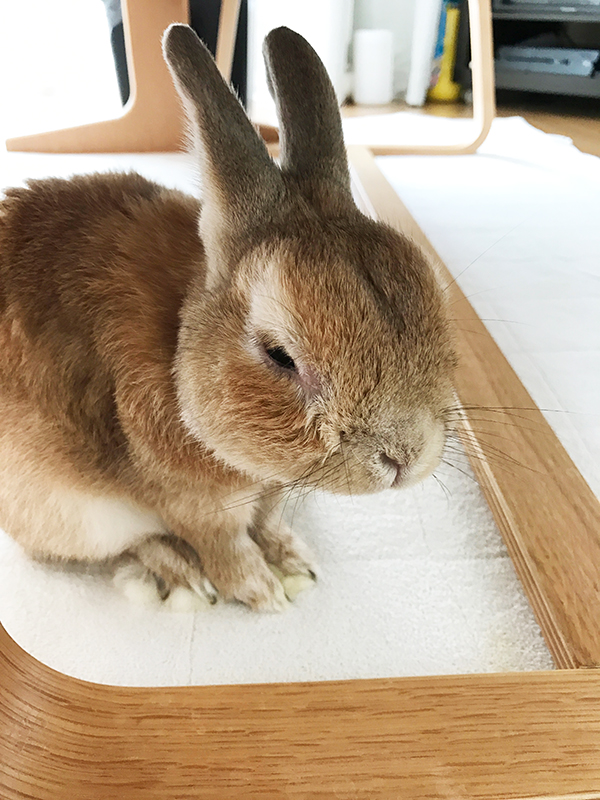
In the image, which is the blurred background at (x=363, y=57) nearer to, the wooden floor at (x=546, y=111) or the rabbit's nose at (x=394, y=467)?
the wooden floor at (x=546, y=111)

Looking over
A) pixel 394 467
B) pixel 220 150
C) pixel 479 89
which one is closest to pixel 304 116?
pixel 220 150

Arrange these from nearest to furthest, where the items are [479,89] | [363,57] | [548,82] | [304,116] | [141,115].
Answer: [304,116]
[141,115]
[479,89]
[548,82]
[363,57]

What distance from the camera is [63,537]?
0.81 metres

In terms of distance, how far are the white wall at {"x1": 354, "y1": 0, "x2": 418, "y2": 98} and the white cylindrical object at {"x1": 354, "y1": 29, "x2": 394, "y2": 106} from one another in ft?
0.48

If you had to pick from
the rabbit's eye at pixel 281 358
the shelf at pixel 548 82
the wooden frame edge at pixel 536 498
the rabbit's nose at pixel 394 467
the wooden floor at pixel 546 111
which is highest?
the rabbit's eye at pixel 281 358

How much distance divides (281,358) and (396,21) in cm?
378

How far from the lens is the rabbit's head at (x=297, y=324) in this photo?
57cm

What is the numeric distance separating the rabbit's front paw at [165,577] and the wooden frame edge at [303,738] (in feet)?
0.82

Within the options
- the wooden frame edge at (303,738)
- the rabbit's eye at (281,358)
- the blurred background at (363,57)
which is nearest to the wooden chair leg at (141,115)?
the blurred background at (363,57)

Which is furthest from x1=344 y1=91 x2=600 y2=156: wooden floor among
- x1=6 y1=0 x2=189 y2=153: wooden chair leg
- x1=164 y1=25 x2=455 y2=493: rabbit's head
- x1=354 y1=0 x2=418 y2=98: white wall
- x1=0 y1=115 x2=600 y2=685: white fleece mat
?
x1=164 y1=25 x2=455 y2=493: rabbit's head

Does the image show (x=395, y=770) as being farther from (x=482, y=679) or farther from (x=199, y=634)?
(x=199, y=634)

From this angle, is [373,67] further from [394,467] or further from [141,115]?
[394,467]

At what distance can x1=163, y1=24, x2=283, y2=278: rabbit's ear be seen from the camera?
61 centimetres

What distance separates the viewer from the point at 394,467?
0.59 m
